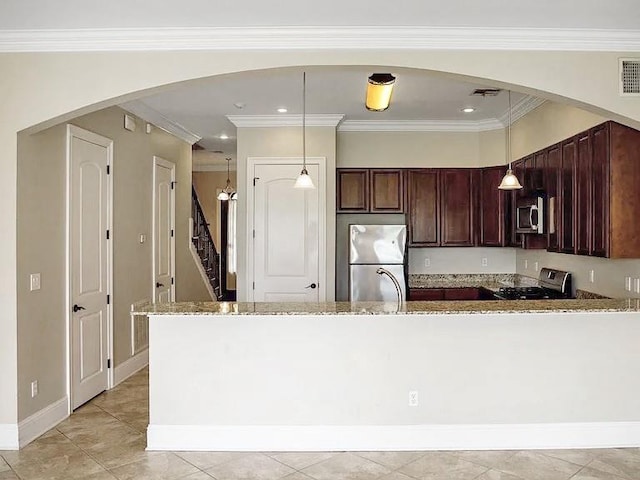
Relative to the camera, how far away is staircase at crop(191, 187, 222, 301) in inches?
369

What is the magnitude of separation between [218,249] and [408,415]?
8374 millimetres

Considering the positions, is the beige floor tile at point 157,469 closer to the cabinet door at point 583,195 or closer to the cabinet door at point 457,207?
the cabinet door at point 583,195

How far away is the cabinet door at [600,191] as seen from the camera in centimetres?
388

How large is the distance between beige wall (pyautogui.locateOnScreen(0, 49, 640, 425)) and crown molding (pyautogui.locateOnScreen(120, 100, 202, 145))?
5.51ft

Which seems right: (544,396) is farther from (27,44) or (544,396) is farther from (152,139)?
(152,139)

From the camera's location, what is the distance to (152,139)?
19.9 ft

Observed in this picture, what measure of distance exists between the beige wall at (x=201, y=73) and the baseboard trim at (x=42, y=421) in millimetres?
1054

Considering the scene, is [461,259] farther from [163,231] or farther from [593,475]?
[593,475]

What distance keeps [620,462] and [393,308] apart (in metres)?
1.72

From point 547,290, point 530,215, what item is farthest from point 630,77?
point 547,290

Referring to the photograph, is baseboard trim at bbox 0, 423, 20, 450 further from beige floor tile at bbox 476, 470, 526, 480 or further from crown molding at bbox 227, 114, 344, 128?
crown molding at bbox 227, 114, 344, 128

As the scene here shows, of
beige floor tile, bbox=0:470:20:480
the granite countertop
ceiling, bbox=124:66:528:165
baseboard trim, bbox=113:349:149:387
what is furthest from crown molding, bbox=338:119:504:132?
beige floor tile, bbox=0:470:20:480

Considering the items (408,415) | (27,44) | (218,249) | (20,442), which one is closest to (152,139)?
(27,44)

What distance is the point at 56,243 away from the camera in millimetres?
4195
